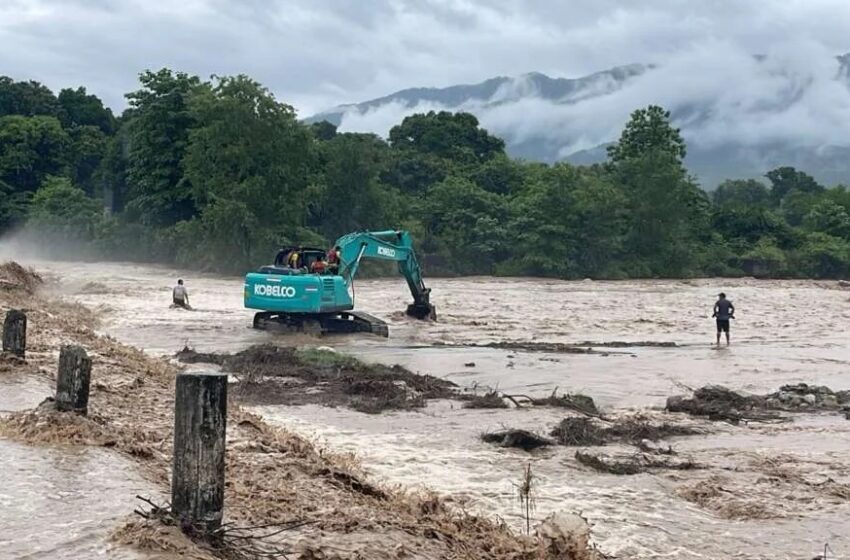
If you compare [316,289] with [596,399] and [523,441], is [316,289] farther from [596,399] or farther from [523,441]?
[523,441]

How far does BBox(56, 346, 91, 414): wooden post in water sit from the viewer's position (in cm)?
812

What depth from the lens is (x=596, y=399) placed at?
15.3 m

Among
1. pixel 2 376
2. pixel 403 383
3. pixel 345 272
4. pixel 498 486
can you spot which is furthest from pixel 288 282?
pixel 498 486

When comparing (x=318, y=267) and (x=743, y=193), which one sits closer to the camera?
(x=318, y=267)

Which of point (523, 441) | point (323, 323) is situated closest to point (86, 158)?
point (323, 323)

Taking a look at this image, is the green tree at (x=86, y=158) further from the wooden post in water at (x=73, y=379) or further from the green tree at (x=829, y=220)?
the wooden post in water at (x=73, y=379)

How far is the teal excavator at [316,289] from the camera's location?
74.0 feet

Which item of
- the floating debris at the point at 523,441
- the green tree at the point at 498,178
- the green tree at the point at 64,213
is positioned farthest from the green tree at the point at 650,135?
the floating debris at the point at 523,441

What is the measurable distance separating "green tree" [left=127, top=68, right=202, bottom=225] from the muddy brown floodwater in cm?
1369

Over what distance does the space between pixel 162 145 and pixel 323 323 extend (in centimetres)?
3489

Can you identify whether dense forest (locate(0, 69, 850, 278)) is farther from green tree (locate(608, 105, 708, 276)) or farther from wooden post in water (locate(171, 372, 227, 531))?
wooden post in water (locate(171, 372, 227, 531))

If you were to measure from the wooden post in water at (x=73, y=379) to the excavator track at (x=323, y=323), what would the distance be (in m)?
14.9

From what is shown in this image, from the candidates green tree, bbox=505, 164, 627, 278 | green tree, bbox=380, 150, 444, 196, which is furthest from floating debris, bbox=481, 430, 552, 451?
green tree, bbox=380, 150, 444, 196

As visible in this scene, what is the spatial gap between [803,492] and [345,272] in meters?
16.0
